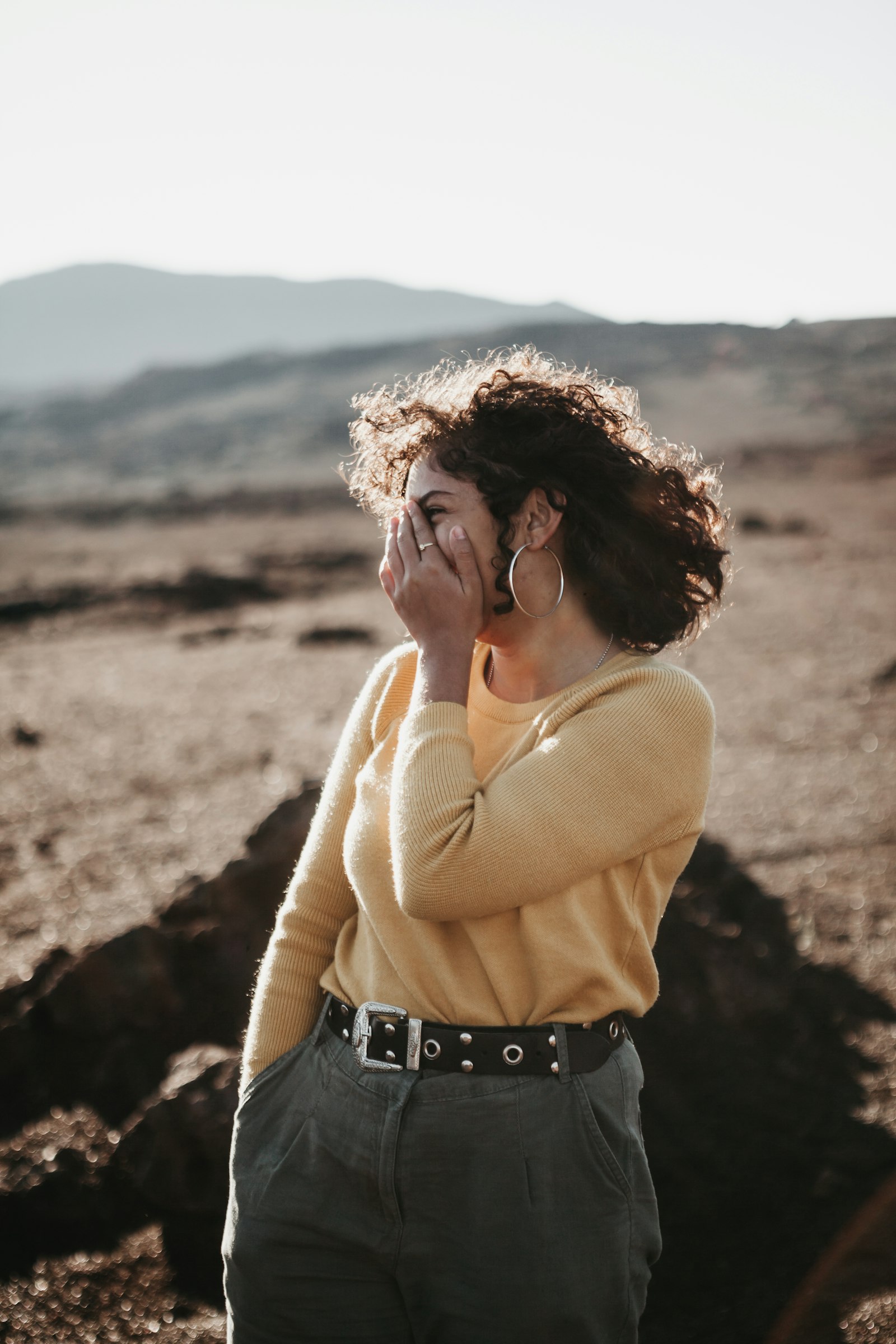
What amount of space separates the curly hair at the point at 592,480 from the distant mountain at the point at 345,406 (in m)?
19.2

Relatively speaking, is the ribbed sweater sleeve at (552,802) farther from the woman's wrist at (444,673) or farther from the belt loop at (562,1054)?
the belt loop at (562,1054)

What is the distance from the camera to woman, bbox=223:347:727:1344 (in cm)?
158

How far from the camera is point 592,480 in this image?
1.90 metres

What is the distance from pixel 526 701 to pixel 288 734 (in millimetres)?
7336

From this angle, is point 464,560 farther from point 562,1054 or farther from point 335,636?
point 335,636

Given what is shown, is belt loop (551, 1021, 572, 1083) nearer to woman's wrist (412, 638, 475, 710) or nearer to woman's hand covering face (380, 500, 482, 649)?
woman's wrist (412, 638, 475, 710)

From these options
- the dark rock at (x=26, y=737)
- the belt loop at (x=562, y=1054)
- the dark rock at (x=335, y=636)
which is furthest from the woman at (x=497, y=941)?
the dark rock at (x=335, y=636)

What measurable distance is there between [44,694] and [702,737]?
10391 mm

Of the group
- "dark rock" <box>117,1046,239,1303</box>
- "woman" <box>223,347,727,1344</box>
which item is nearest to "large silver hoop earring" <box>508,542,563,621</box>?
"woman" <box>223,347,727,1344</box>

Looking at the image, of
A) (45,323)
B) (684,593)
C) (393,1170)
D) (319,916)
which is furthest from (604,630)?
(45,323)

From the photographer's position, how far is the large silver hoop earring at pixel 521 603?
1848 mm

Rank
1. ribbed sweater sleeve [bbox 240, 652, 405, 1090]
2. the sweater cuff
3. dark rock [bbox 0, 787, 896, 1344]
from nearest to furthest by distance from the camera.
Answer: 1. the sweater cuff
2. ribbed sweater sleeve [bbox 240, 652, 405, 1090]
3. dark rock [bbox 0, 787, 896, 1344]

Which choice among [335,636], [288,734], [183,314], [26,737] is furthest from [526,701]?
[183,314]

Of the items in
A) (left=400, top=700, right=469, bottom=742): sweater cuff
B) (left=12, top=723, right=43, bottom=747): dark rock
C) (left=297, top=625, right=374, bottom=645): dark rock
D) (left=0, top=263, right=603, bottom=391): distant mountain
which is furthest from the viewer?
(left=0, top=263, right=603, bottom=391): distant mountain
